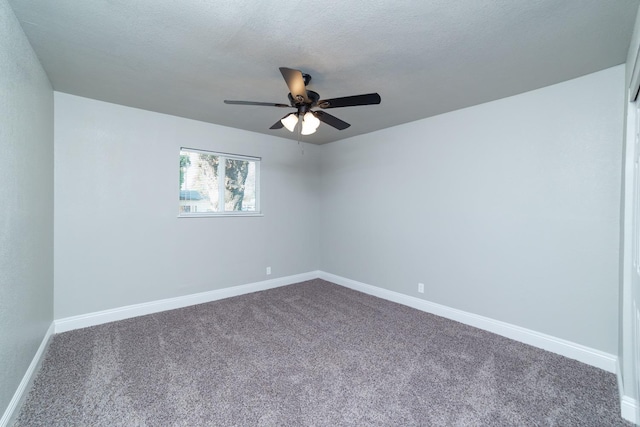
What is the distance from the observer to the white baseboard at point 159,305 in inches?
118

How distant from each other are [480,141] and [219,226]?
3.48 m

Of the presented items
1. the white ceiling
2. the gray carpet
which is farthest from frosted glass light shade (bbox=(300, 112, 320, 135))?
the gray carpet

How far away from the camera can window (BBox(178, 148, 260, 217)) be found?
3.88m

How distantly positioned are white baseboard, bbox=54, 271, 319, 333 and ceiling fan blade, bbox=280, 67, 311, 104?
2.97m

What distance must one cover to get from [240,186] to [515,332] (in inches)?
153

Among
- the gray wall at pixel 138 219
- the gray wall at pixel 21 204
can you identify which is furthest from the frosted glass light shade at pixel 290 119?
the gray wall at pixel 138 219

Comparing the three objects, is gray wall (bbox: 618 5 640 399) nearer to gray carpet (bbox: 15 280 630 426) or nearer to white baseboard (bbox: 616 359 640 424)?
white baseboard (bbox: 616 359 640 424)

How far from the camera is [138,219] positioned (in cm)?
342

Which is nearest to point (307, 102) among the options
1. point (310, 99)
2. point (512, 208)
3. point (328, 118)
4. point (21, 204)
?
point (310, 99)

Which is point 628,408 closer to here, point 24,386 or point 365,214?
point 365,214

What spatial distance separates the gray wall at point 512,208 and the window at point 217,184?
1.82m

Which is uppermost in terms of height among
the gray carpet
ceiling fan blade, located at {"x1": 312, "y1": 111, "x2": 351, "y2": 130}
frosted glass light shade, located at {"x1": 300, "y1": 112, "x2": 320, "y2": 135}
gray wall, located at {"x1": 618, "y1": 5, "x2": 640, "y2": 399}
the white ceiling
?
the white ceiling

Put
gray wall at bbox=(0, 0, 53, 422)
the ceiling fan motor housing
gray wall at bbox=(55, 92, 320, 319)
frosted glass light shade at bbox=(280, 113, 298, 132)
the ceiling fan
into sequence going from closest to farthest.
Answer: gray wall at bbox=(0, 0, 53, 422) < the ceiling fan < the ceiling fan motor housing < frosted glass light shade at bbox=(280, 113, 298, 132) < gray wall at bbox=(55, 92, 320, 319)

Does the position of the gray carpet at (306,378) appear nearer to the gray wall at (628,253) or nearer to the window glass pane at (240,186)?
the gray wall at (628,253)
